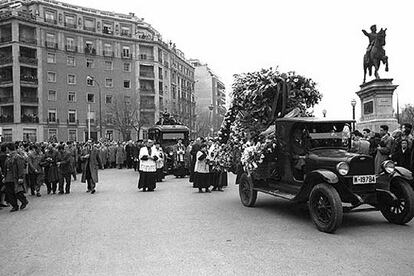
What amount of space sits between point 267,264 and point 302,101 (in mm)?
6343

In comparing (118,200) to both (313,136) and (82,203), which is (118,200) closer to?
(82,203)

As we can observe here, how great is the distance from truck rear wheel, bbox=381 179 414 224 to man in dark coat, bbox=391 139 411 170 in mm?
2590

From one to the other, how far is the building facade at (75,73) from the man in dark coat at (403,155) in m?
45.0

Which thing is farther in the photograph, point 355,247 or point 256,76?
point 256,76

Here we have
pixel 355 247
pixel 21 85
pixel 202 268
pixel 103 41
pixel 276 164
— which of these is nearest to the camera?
pixel 202 268

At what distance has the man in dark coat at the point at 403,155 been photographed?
1031cm

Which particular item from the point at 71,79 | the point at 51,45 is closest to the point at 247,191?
the point at 51,45

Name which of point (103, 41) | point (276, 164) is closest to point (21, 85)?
point (103, 41)

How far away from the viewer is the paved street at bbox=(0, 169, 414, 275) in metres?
5.45

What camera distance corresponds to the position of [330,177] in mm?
7414

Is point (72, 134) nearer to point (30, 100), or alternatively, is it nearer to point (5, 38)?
point (30, 100)

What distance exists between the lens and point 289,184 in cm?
917

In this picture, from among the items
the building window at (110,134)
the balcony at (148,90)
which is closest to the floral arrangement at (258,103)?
the building window at (110,134)

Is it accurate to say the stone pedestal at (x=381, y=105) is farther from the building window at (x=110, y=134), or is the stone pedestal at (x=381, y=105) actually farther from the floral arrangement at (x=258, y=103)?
the building window at (x=110, y=134)
